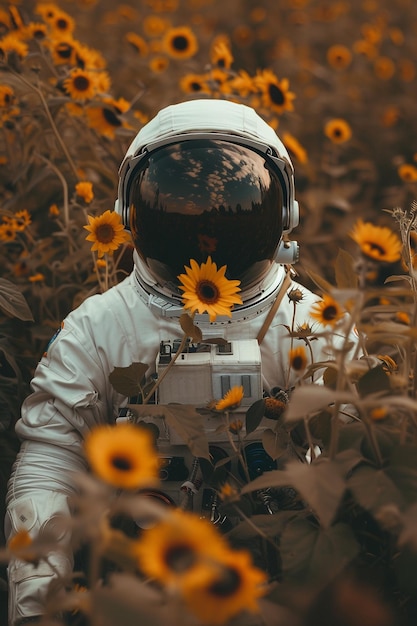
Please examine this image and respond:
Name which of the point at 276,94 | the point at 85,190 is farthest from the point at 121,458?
the point at 276,94

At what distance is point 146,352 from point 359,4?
16.8 ft

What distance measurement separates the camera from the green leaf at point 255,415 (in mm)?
1175

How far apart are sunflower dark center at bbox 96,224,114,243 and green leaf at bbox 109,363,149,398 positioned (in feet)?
0.96

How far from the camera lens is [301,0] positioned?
5.19m

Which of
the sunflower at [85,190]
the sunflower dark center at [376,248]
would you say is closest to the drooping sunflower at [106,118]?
the sunflower at [85,190]

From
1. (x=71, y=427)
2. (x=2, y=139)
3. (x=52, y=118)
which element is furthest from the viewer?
(x=2, y=139)

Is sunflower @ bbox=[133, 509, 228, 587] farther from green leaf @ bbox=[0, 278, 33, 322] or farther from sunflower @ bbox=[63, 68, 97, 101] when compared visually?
sunflower @ bbox=[63, 68, 97, 101]

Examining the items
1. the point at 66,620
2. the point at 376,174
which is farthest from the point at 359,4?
the point at 66,620

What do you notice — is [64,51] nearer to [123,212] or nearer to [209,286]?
[123,212]

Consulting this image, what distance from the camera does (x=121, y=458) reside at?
677mm

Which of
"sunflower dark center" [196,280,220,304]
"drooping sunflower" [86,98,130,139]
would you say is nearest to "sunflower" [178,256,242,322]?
"sunflower dark center" [196,280,220,304]

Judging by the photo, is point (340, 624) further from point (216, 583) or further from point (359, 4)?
point (359, 4)

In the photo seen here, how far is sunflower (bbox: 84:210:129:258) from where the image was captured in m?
1.36

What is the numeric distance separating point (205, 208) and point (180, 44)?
1.73 meters
